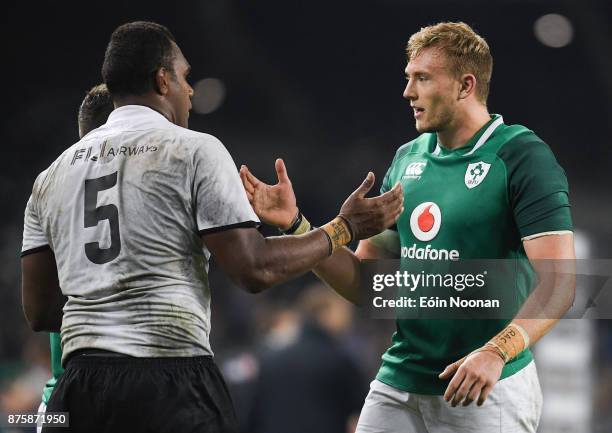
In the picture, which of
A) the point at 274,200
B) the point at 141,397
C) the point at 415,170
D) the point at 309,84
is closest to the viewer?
the point at 141,397

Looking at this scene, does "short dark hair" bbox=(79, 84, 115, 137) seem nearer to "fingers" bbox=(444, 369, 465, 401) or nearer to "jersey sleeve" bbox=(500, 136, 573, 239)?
"jersey sleeve" bbox=(500, 136, 573, 239)

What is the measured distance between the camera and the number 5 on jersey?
285 centimetres

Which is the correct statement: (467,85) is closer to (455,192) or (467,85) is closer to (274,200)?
(455,192)

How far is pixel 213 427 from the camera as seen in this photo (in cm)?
282

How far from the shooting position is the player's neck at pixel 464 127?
12.7 feet

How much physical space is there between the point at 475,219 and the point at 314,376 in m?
2.01

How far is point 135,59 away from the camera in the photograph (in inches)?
120

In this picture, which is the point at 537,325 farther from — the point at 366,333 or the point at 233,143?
the point at 233,143

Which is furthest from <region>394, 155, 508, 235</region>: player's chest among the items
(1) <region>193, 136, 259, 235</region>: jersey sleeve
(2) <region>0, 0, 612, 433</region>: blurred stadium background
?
(2) <region>0, 0, 612, 433</region>: blurred stadium background

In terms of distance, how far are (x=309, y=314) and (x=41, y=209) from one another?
2471 millimetres

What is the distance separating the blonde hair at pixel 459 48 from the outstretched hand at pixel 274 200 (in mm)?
815

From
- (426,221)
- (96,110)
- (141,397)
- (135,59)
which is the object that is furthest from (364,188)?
(96,110)

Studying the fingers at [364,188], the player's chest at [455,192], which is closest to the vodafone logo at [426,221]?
the player's chest at [455,192]

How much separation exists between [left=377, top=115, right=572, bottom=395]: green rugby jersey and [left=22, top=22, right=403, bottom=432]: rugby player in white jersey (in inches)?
35.8
